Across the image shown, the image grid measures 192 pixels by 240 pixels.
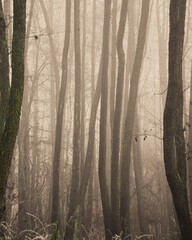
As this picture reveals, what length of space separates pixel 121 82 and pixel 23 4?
359cm

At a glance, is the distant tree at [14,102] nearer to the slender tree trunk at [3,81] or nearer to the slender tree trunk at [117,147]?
the slender tree trunk at [3,81]

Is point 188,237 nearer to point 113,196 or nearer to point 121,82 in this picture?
point 113,196

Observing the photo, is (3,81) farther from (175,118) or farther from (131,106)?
(131,106)

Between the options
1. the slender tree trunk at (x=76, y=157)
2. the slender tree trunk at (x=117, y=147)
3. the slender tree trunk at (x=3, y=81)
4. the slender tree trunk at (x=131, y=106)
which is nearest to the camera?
the slender tree trunk at (x=3, y=81)

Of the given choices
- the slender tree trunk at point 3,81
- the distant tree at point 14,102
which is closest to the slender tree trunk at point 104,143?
the slender tree trunk at point 3,81

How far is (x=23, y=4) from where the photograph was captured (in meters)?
3.62

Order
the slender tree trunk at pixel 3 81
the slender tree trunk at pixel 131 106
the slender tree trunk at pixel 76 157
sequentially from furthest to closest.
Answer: the slender tree trunk at pixel 76 157
the slender tree trunk at pixel 131 106
the slender tree trunk at pixel 3 81

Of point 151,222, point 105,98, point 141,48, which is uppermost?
point 141,48

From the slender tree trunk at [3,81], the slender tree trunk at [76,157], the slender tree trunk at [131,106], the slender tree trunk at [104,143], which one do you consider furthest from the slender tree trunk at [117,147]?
the slender tree trunk at [3,81]

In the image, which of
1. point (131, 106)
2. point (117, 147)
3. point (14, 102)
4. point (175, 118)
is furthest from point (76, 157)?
point (14, 102)

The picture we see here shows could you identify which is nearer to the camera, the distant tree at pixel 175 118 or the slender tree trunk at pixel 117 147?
the distant tree at pixel 175 118

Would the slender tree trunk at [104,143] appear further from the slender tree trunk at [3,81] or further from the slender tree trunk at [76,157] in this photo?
the slender tree trunk at [3,81]

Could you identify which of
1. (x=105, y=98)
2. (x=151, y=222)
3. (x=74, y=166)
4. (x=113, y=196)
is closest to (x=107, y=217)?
(x=113, y=196)

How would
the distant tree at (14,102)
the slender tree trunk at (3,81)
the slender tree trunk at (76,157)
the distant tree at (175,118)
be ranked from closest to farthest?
the distant tree at (14,102) → the distant tree at (175,118) → the slender tree trunk at (3,81) → the slender tree trunk at (76,157)
